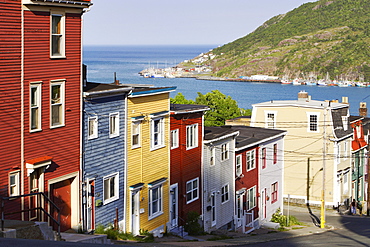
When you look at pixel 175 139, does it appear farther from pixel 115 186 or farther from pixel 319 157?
pixel 319 157

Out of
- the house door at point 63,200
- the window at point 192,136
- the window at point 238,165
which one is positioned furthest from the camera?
the window at point 238,165

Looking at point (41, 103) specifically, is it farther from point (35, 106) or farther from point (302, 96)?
point (302, 96)

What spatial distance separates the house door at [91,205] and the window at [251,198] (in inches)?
577

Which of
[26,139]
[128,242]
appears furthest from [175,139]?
[26,139]

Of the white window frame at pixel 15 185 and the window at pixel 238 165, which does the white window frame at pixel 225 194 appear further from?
the white window frame at pixel 15 185

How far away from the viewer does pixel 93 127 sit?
23172mm

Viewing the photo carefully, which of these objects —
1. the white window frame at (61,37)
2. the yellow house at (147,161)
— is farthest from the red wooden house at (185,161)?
the white window frame at (61,37)

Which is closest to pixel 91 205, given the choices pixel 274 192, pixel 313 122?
pixel 274 192

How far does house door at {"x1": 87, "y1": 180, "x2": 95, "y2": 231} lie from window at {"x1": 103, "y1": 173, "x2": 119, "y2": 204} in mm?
795

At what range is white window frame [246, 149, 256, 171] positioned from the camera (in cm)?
3562

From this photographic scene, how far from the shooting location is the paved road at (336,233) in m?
29.0

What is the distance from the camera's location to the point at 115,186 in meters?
24.5

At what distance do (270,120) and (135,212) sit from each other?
26.1 m

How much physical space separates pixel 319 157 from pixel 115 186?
27810 mm
